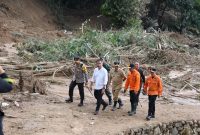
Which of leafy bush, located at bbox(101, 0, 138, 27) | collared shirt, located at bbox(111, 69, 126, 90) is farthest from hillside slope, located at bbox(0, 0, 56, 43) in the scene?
collared shirt, located at bbox(111, 69, 126, 90)

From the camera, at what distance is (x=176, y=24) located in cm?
3628

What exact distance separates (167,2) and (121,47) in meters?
13.8

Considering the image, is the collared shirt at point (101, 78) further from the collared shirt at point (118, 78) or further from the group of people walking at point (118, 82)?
the collared shirt at point (118, 78)

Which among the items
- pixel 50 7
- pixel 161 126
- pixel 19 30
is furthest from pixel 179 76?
pixel 50 7

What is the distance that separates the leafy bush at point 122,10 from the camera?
31.3 m

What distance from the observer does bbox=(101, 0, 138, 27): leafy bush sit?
31.3m

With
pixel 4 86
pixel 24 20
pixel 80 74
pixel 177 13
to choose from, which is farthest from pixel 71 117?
pixel 177 13

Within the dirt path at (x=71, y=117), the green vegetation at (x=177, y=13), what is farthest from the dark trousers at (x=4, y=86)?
the green vegetation at (x=177, y=13)

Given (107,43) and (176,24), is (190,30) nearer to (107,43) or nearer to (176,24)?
→ (176,24)

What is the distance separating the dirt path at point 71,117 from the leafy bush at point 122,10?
50.5 feet

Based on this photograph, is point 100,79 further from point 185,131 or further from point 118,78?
point 185,131

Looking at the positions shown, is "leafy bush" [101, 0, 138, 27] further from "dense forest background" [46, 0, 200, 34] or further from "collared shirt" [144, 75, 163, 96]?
"collared shirt" [144, 75, 163, 96]

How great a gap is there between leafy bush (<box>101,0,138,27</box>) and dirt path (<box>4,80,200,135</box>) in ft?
50.5

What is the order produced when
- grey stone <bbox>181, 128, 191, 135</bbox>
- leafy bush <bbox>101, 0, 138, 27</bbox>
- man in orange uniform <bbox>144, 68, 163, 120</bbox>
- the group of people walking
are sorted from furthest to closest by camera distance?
1. leafy bush <bbox>101, 0, 138, 27</bbox>
2. grey stone <bbox>181, 128, 191, 135</bbox>
3. man in orange uniform <bbox>144, 68, 163, 120</bbox>
4. the group of people walking
